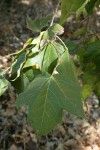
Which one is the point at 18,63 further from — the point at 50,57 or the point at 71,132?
the point at 71,132

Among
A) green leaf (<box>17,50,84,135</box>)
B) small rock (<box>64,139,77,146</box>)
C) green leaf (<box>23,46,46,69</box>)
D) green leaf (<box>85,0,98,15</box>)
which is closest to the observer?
green leaf (<box>17,50,84,135</box>)

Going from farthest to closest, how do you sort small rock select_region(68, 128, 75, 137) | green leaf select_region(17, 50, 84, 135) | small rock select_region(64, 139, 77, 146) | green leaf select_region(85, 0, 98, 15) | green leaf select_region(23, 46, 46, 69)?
small rock select_region(68, 128, 75, 137) → small rock select_region(64, 139, 77, 146) → green leaf select_region(85, 0, 98, 15) → green leaf select_region(23, 46, 46, 69) → green leaf select_region(17, 50, 84, 135)

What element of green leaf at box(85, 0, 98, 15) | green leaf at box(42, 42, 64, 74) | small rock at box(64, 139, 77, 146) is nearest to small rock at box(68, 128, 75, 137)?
small rock at box(64, 139, 77, 146)

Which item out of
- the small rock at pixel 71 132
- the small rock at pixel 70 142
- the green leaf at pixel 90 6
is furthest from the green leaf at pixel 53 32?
the small rock at pixel 71 132

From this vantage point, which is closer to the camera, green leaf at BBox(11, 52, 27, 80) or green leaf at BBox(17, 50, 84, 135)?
green leaf at BBox(17, 50, 84, 135)

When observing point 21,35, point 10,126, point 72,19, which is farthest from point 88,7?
point 72,19

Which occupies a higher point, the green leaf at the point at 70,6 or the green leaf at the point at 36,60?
the green leaf at the point at 70,6

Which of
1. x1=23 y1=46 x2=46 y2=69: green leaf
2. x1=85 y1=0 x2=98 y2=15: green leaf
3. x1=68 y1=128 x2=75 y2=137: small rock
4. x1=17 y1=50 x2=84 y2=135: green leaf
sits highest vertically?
x1=23 y1=46 x2=46 y2=69: green leaf

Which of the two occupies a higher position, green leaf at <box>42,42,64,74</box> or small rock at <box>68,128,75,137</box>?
green leaf at <box>42,42,64,74</box>

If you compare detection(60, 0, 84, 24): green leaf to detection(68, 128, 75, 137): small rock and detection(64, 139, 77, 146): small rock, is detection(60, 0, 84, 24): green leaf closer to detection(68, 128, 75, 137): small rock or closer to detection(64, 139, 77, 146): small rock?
detection(64, 139, 77, 146): small rock

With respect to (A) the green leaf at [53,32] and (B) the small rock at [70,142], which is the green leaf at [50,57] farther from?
(B) the small rock at [70,142]
